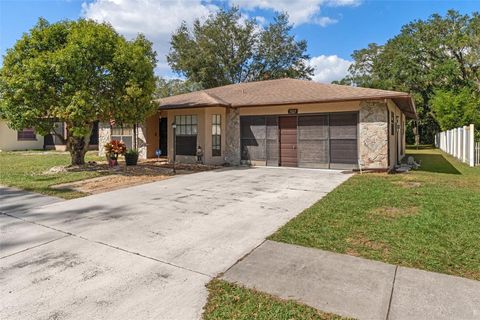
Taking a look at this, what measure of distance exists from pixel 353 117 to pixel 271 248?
8.20m

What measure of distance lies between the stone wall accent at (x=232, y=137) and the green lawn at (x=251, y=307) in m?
10.3

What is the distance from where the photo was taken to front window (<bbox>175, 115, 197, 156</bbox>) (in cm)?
1330

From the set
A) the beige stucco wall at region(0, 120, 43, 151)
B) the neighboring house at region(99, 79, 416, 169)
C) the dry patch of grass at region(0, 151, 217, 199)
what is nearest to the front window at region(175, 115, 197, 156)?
the neighboring house at region(99, 79, 416, 169)

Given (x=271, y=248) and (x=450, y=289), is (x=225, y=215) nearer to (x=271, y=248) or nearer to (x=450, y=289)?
(x=271, y=248)

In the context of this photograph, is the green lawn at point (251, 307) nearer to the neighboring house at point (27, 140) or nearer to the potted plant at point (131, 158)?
the potted plant at point (131, 158)

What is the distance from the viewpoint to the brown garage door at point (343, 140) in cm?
1076

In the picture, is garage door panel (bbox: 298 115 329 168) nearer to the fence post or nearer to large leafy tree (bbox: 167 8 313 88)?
the fence post

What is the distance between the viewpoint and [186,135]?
13555 mm

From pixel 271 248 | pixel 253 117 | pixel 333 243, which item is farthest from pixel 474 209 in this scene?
pixel 253 117

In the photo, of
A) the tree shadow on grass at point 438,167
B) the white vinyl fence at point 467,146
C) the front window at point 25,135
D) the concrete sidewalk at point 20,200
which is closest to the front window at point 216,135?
the concrete sidewalk at point 20,200

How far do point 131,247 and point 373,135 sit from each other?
9.07 metres

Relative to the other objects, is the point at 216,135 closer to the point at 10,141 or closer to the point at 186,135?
the point at 186,135

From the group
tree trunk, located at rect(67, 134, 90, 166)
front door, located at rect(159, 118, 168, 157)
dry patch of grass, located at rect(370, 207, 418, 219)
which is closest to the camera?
dry patch of grass, located at rect(370, 207, 418, 219)

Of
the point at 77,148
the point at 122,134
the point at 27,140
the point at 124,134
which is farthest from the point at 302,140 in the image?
the point at 27,140
